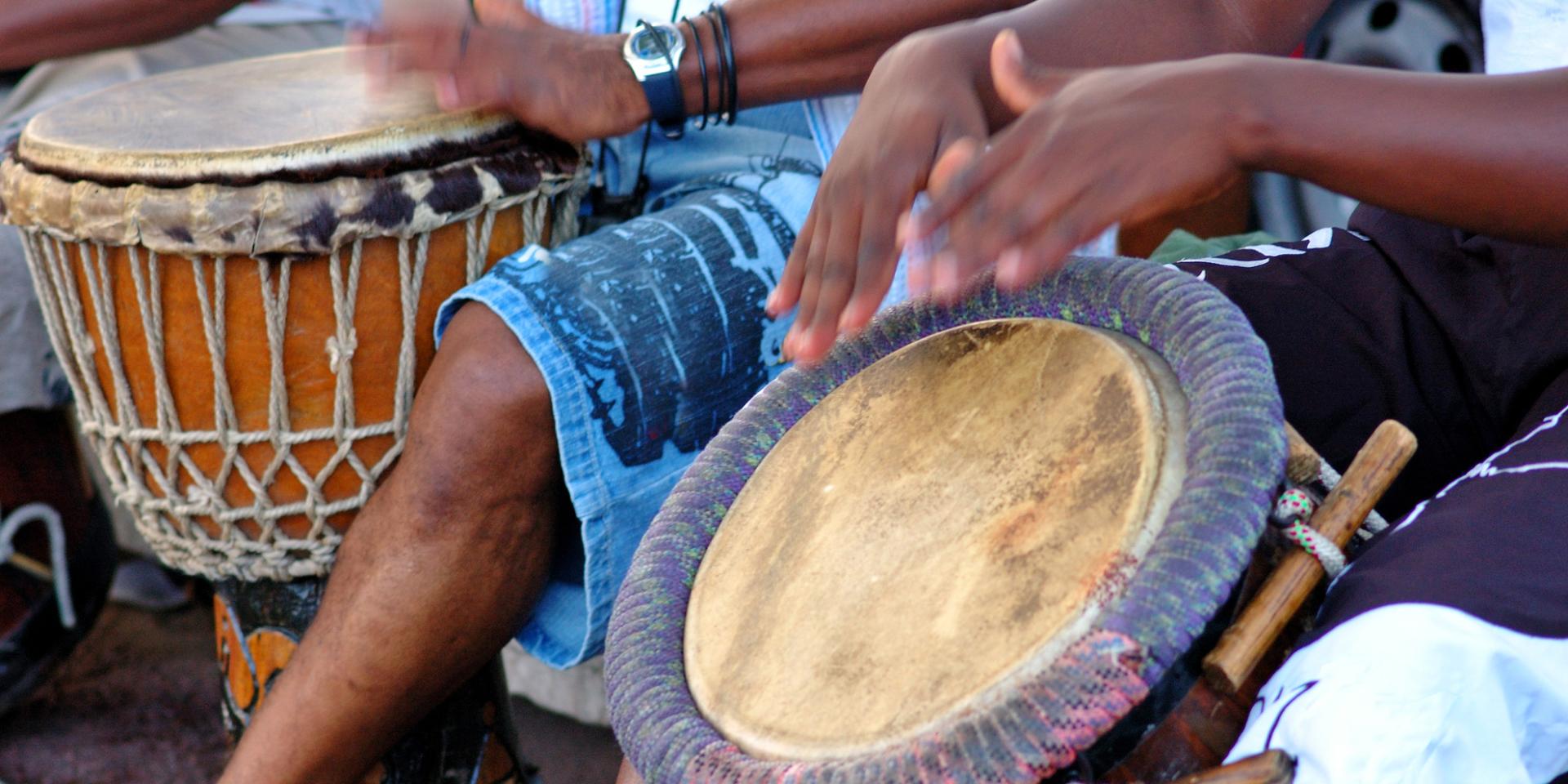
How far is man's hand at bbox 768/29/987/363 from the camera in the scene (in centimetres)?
85

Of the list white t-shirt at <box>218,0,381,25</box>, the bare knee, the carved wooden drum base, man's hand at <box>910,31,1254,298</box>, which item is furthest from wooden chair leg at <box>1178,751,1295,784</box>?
white t-shirt at <box>218,0,381,25</box>

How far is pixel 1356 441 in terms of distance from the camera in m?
0.96

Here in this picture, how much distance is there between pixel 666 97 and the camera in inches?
54.2

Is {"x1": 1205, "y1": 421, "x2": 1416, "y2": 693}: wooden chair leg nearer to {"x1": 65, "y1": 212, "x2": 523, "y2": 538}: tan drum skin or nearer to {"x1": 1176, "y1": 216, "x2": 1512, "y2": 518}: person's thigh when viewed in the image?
{"x1": 1176, "y1": 216, "x2": 1512, "y2": 518}: person's thigh

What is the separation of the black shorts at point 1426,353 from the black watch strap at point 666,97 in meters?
0.57

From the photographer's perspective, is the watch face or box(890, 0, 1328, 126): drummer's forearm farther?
the watch face

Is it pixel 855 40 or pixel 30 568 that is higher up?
pixel 855 40

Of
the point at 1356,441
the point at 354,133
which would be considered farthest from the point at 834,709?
the point at 354,133

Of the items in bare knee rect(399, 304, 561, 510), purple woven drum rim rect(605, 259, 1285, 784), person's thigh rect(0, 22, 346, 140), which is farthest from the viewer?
person's thigh rect(0, 22, 346, 140)

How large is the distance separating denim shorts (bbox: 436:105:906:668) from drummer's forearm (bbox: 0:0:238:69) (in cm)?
92

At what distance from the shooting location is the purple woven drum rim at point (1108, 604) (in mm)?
634

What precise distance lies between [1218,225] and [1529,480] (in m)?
1.52

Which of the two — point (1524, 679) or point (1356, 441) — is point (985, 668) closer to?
point (1524, 679)

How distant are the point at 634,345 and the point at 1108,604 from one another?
0.67 metres
